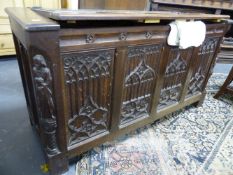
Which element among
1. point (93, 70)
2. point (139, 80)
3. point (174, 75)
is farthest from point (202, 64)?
point (93, 70)

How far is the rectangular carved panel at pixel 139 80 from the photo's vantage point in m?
0.94

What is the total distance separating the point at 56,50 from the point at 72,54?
0.08 meters

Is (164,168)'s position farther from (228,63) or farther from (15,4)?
(228,63)

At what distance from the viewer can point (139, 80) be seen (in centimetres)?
103

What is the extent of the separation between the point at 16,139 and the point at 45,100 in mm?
626

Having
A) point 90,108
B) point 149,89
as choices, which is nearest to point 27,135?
point 90,108

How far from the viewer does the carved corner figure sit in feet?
2.14

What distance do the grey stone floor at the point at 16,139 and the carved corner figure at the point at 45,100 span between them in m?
0.24

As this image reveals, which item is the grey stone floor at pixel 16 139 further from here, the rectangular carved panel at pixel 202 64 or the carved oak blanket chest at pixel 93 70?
the rectangular carved panel at pixel 202 64

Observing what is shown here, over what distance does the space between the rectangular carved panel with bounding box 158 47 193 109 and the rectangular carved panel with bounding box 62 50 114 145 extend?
45 cm

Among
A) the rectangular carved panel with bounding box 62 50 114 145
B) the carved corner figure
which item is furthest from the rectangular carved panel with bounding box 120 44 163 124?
the carved corner figure

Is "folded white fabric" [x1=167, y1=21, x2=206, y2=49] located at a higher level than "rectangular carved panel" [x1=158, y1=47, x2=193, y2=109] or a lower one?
higher

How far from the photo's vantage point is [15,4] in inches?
82.7

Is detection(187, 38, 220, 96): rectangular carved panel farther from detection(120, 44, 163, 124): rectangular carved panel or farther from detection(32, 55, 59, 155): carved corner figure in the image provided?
detection(32, 55, 59, 155): carved corner figure
